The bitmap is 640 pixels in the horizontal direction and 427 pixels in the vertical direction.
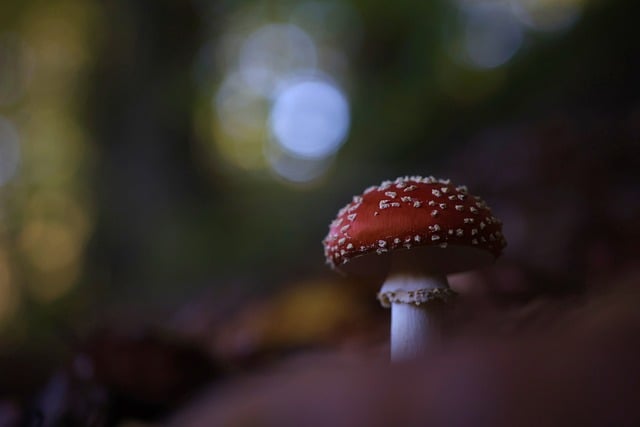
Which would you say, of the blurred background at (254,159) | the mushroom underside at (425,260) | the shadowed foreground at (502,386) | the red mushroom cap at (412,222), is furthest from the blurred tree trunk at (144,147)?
the shadowed foreground at (502,386)

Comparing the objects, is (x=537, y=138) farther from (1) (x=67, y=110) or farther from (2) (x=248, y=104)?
(1) (x=67, y=110)

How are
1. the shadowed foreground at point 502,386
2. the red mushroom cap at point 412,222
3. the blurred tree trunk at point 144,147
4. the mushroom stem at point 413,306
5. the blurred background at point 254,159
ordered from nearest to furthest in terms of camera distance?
the shadowed foreground at point 502,386, the red mushroom cap at point 412,222, the mushroom stem at point 413,306, the blurred background at point 254,159, the blurred tree trunk at point 144,147

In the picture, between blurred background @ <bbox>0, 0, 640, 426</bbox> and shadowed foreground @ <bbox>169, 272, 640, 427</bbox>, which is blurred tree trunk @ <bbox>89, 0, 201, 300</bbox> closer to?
blurred background @ <bbox>0, 0, 640, 426</bbox>

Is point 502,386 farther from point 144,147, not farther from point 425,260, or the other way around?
point 144,147

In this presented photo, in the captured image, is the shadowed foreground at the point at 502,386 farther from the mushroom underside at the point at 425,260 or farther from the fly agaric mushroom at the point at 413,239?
the mushroom underside at the point at 425,260

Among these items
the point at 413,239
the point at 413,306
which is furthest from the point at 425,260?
the point at 413,239

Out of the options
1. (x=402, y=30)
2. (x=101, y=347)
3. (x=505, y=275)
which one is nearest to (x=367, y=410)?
(x=101, y=347)
